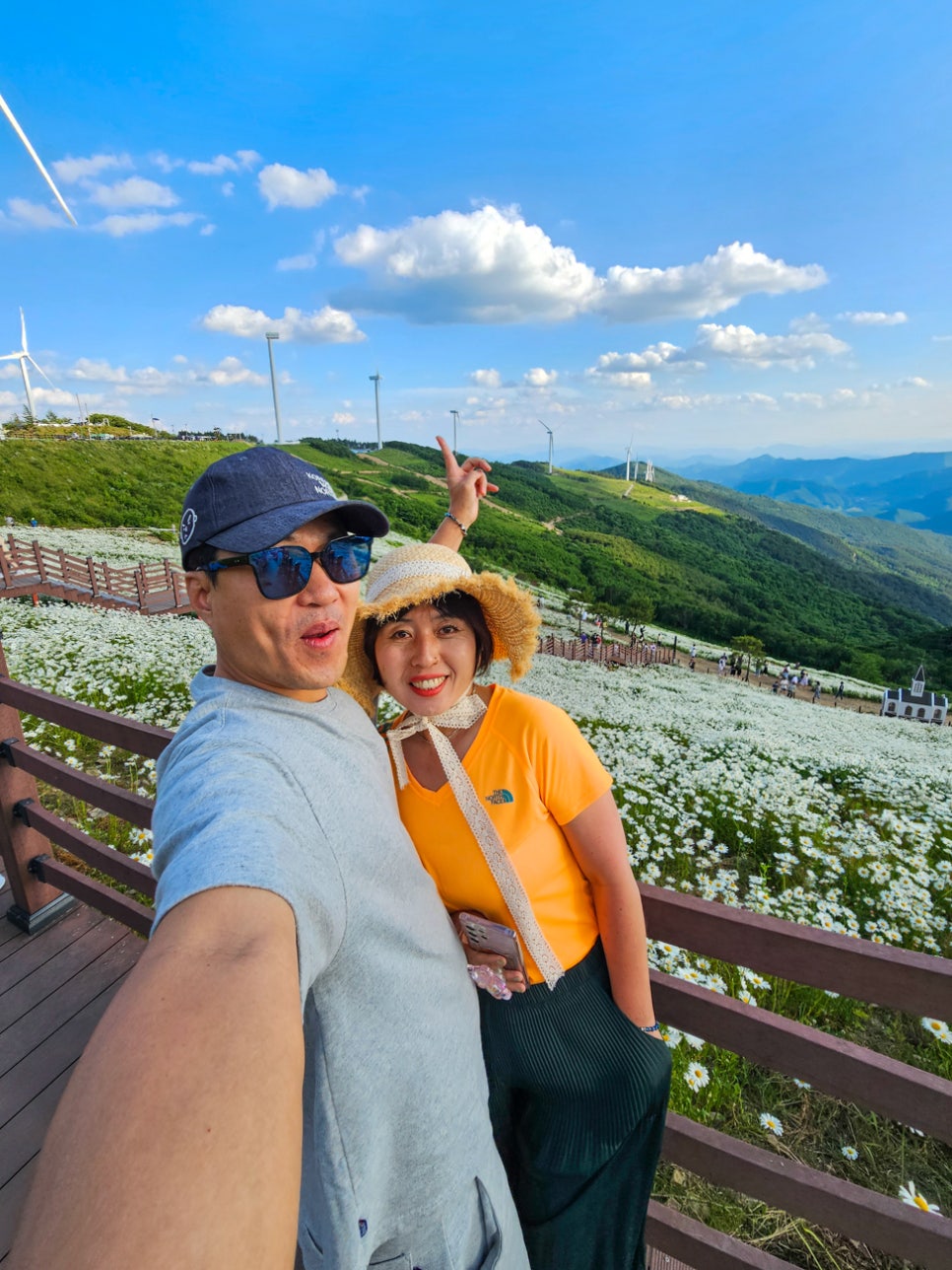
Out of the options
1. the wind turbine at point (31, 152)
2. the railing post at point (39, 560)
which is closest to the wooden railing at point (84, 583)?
the railing post at point (39, 560)

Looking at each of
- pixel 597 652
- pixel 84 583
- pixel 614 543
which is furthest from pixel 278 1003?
pixel 614 543

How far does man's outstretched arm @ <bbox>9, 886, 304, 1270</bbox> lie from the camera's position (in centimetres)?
59

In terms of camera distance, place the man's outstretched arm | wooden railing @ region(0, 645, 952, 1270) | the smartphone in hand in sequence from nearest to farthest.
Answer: the man's outstretched arm → wooden railing @ region(0, 645, 952, 1270) → the smartphone in hand

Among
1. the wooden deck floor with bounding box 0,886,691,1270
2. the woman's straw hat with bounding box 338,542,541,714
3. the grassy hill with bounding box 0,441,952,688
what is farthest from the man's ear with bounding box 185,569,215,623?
the grassy hill with bounding box 0,441,952,688

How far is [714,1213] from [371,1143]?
2.95 meters

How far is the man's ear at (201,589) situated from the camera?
1537mm

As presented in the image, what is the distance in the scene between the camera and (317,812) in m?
1.23

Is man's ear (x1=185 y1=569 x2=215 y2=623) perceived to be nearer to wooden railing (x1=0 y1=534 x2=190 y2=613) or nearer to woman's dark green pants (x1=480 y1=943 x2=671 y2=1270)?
woman's dark green pants (x1=480 y1=943 x2=671 y2=1270)

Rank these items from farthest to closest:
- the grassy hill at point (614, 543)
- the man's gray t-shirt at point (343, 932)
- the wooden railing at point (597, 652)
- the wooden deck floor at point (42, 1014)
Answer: the grassy hill at point (614, 543) < the wooden railing at point (597, 652) < the wooden deck floor at point (42, 1014) < the man's gray t-shirt at point (343, 932)

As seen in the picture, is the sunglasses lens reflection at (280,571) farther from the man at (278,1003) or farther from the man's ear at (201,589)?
the man's ear at (201,589)

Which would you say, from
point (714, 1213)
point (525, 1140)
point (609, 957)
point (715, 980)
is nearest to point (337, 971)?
point (609, 957)

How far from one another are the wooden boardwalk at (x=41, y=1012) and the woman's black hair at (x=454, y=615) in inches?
97.1

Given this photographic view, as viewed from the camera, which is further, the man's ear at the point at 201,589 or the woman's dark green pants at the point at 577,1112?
the woman's dark green pants at the point at 577,1112

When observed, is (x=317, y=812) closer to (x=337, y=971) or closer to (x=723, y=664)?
(x=337, y=971)
